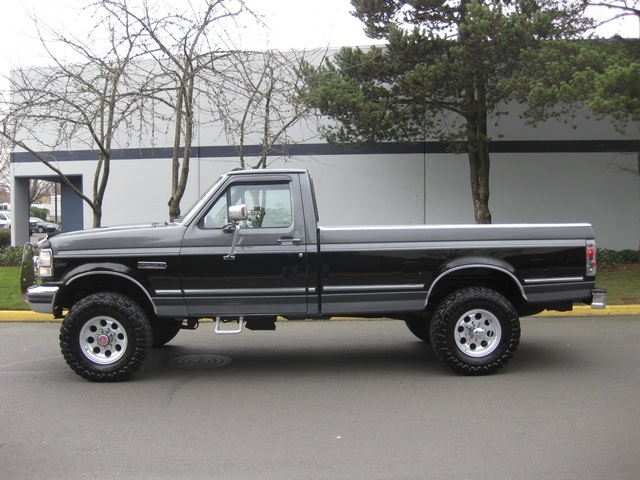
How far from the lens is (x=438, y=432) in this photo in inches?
191

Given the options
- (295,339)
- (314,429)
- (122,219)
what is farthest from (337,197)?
(314,429)

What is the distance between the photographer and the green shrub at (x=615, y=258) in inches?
593

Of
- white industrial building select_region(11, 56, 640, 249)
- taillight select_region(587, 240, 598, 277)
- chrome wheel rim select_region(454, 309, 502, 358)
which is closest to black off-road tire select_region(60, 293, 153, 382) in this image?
chrome wheel rim select_region(454, 309, 502, 358)

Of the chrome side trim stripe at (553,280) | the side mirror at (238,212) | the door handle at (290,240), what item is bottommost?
the chrome side trim stripe at (553,280)

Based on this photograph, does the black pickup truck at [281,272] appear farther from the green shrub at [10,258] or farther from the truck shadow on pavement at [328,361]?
the green shrub at [10,258]

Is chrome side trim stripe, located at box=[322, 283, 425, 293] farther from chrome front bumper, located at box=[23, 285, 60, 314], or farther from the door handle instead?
chrome front bumper, located at box=[23, 285, 60, 314]

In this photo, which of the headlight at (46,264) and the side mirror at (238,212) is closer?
the side mirror at (238,212)

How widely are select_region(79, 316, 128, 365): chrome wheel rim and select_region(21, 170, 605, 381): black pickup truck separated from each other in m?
0.01

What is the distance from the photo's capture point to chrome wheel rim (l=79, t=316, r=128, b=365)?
6301 mm

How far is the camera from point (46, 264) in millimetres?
6301

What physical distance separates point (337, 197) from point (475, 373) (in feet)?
Answer: 35.6

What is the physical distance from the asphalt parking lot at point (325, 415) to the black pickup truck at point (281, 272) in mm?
508

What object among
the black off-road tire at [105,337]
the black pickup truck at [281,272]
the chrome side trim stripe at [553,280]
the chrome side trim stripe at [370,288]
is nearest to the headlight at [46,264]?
the black pickup truck at [281,272]

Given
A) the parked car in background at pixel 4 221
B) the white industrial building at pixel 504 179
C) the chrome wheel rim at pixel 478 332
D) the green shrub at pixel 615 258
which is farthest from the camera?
the parked car in background at pixel 4 221
